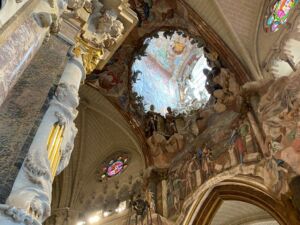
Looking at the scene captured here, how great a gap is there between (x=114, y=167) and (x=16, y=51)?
11.0 m

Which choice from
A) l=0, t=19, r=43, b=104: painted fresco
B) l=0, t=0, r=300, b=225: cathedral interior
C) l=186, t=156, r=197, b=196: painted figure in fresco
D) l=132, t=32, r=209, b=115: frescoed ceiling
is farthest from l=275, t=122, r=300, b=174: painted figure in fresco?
l=132, t=32, r=209, b=115: frescoed ceiling

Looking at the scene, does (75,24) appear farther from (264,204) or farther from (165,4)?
(165,4)

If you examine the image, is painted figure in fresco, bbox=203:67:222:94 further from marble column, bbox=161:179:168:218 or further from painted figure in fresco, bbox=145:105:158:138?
marble column, bbox=161:179:168:218

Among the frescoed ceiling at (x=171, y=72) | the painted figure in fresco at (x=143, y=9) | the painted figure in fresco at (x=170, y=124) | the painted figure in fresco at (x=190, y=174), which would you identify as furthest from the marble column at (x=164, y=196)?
the painted figure in fresco at (x=143, y=9)

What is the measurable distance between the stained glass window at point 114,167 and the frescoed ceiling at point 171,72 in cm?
236

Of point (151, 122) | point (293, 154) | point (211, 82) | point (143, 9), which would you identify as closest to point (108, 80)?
point (151, 122)

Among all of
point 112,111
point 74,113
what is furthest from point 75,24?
point 112,111

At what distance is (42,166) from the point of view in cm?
227

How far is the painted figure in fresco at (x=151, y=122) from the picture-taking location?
11.4 meters

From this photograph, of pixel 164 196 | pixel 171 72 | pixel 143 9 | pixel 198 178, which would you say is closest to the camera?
pixel 198 178

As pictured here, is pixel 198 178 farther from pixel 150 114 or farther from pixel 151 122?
pixel 150 114

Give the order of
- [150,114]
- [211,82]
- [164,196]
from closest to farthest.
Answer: [164,196], [211,82], [150,114]

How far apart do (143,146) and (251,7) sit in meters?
5.28

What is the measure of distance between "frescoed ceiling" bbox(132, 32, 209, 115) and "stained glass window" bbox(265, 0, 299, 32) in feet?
14.0
